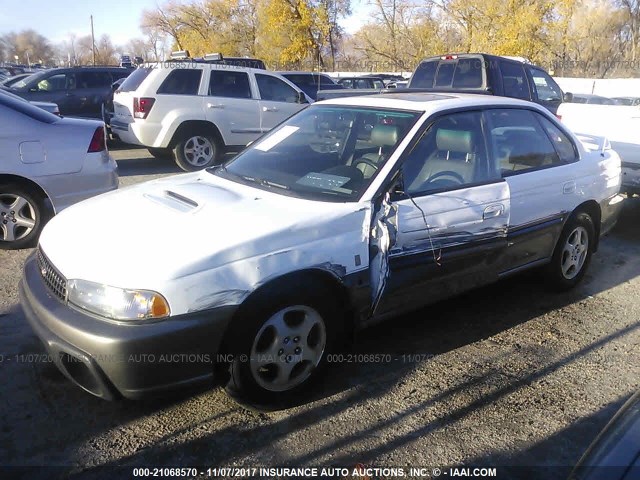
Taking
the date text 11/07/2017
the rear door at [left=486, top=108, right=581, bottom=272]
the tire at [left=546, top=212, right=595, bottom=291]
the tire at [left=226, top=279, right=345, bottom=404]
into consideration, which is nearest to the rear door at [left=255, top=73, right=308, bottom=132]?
the rear door at [left=486, top=108, right=581, bottom=272]

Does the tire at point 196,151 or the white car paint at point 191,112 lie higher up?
the white car paint at point 191,112

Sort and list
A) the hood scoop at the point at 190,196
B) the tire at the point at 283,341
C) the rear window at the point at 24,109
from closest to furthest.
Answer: the tire at the point at 283,341 → the hood scoop at the point at 190,196 → the rear window at the point at 24,109

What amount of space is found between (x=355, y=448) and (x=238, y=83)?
8387mm

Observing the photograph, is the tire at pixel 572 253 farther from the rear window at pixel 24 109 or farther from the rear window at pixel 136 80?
the rear window at pixel 136 80

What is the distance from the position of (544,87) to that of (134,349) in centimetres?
935

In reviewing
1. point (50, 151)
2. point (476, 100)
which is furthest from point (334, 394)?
point (50, 151)

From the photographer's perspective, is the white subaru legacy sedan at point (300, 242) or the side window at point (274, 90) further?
the side window at point (274, 90)

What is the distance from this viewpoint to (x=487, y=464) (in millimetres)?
2631

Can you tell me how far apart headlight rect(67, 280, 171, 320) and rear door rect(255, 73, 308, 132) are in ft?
26.0

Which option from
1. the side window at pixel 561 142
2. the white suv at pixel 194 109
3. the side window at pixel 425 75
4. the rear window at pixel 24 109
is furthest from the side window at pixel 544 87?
the rear window at pixel 24 109

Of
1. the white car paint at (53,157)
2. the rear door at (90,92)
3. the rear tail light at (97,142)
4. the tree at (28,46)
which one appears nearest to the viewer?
the white car paint at (53,157)

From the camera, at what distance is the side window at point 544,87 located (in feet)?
31.6

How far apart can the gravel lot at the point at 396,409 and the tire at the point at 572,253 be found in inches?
20.4

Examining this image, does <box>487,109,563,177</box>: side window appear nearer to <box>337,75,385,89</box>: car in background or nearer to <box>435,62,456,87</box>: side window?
<box>435,62,456,87</box>: side window
